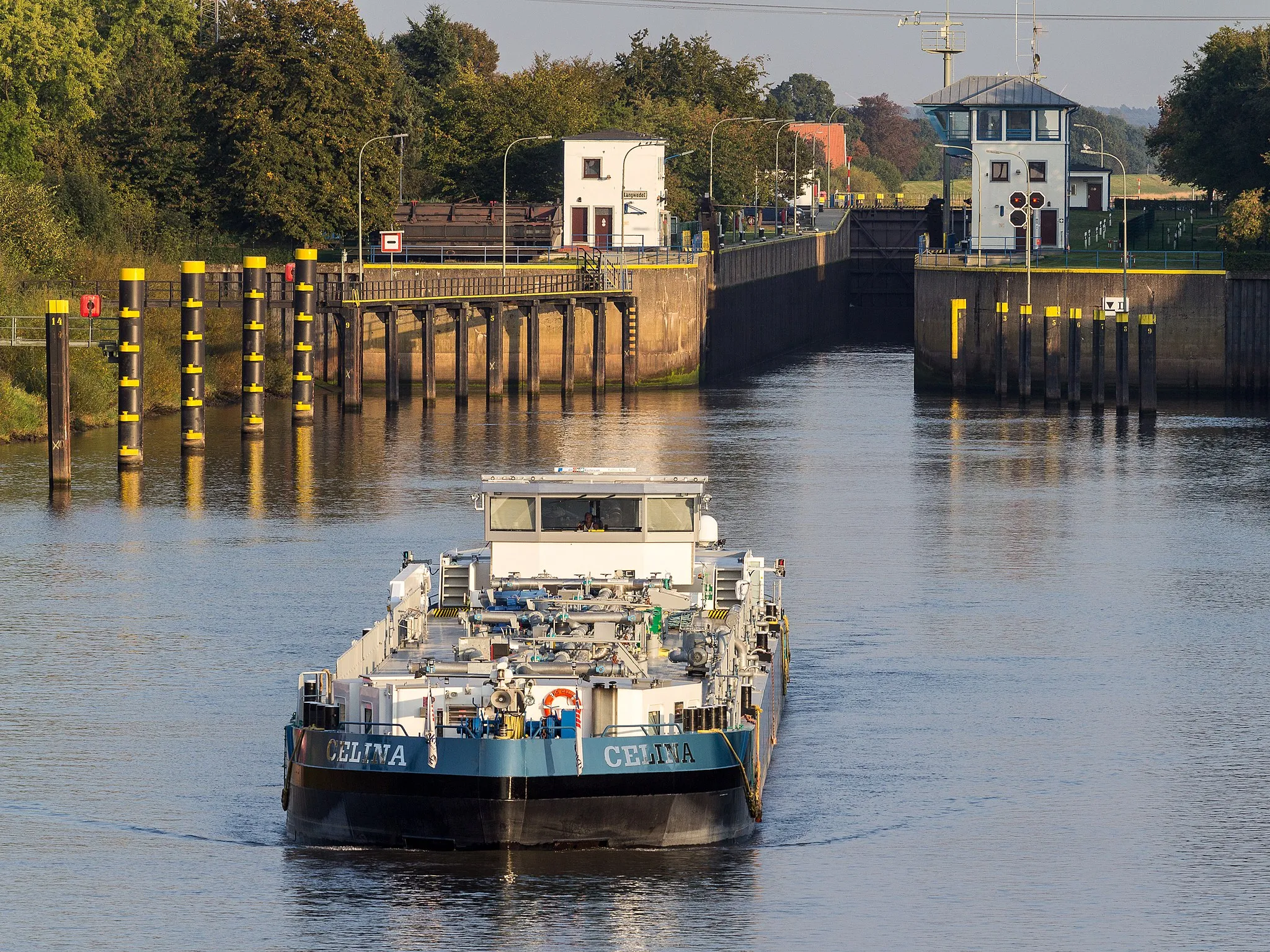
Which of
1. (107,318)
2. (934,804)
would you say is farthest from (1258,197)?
(934,804)

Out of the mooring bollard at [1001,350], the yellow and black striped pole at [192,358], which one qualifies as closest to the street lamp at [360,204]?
the yellow and black striped pole at [192,358]

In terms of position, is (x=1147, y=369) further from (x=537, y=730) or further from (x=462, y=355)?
(x=537, y=730)

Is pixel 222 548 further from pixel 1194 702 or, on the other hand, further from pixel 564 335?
pixel 564 335

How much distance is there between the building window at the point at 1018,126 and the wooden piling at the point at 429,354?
40.2 meters

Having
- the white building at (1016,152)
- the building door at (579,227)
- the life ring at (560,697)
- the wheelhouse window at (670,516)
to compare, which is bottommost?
the life ring at (560,697)

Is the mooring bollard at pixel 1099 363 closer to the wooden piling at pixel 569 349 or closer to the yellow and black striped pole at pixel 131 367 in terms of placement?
the wooden piling at pixel 569 349

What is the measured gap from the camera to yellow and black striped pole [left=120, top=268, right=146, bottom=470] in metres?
78.4

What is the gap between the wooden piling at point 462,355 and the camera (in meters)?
106

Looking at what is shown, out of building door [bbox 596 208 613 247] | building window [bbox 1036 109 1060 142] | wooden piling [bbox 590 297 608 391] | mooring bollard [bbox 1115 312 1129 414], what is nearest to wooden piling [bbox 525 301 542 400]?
wooden piling [bbox 590 297 608 391]

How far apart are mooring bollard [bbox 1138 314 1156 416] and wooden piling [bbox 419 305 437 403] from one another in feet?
109

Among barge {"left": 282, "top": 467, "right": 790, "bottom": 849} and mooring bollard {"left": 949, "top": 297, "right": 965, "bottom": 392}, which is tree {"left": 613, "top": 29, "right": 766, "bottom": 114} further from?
barge {"left": 282, "top": 467, "right": 790, "bottom": 849}

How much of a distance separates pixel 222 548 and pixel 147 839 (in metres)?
29.1

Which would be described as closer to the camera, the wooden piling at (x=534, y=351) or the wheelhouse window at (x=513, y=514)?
the wheelhouse window at (x=513, y=514)

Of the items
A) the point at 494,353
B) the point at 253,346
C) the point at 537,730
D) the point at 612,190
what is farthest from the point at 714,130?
the point at 537,730
